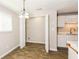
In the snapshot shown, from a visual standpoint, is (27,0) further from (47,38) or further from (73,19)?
(73,19)

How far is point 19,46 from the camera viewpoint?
5.45 m

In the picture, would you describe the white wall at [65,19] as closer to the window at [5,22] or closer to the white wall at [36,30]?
the white wall at [36,30]

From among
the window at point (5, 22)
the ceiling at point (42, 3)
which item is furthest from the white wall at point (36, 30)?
the ceiling at point (42, 3)

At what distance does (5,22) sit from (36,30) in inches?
127

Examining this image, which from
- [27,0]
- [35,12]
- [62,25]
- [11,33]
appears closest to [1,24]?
[11,33]

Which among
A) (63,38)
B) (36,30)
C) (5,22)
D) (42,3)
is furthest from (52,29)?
(5,22)

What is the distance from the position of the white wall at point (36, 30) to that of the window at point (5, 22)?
2.70 meters

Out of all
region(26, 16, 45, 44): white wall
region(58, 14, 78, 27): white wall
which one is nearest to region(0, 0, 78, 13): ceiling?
region(58, 14, 78, 27): white wall

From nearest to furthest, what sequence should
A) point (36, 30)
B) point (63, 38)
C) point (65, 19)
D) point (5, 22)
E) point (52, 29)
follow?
point (5, 22) → point (52, 29) → point (63, 38) → point (65, 19) → point (36, 30)

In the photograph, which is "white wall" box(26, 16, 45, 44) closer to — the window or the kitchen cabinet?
the kitchen cabinet

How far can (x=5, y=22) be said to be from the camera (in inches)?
161

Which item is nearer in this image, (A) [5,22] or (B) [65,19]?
(A) [5,22]

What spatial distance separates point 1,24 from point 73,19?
4.10 m

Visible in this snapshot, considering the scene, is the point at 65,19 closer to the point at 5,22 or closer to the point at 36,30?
the point at 36,30
